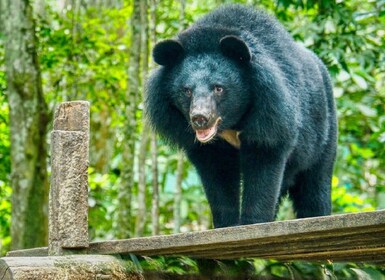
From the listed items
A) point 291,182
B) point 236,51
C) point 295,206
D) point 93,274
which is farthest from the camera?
point 295,206

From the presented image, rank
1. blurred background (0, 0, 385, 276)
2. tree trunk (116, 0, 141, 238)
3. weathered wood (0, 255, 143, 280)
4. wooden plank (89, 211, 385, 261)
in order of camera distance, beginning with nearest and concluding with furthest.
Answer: wooden plank (89, 211, 385, 261) < weathered wood (0, 255, 143, 280) < blurred background (0, 0, 385, 276) < tree trunk (116, 0, 141, 238)

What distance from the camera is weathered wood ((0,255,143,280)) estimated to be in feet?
12.6

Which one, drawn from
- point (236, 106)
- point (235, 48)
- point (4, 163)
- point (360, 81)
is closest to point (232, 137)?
point (236, 106)

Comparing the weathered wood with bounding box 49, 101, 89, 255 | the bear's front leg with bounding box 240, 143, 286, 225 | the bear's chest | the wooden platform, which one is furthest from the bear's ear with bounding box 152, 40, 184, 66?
the wooden platform

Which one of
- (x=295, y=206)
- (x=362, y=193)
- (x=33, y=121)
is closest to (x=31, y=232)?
(x=33, y=121)

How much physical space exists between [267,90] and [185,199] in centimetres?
561

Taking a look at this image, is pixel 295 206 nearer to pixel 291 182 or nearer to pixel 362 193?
pixel 291 182

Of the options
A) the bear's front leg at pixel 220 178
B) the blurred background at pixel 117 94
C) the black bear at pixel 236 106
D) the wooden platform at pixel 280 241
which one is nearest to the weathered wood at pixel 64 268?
the wooden platform at pixel 280 241

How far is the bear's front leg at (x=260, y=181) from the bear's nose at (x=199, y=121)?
15.4 inches

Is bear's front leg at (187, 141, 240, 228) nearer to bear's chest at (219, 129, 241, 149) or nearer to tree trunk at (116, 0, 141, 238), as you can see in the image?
bear's chest at (219, 129, 241, 149)

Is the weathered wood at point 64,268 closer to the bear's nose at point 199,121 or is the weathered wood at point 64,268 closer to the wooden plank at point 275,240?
the wooden plank at point 275,240

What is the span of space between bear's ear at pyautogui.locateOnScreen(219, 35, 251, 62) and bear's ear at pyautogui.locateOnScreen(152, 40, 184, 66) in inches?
10.9

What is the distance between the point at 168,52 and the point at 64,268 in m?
1.81

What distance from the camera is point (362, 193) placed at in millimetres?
11367
